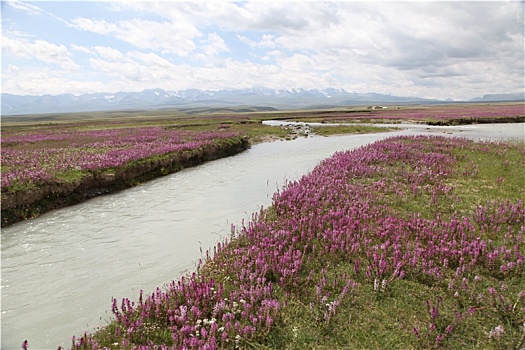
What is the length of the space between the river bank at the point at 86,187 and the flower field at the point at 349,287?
10.5m

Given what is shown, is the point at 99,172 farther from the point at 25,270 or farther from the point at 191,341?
the point at 191,341

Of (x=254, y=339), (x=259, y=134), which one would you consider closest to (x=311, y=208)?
(x=254, y=339)

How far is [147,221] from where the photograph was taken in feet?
44.4

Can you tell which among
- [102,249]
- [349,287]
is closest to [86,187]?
[102,249]

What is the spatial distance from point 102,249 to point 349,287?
8.31 m

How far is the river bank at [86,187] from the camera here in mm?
14336

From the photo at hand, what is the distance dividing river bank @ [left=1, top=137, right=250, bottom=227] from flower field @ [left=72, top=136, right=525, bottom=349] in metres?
10.5

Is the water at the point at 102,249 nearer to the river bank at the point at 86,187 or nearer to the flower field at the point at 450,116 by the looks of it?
the river bank at the point at 86,187

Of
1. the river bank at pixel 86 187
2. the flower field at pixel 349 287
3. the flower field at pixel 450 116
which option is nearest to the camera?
the flower field at pixel 349 287

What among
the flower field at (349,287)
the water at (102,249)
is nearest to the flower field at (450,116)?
the water at (102,249)

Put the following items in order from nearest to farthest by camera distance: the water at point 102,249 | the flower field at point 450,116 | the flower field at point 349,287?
the flower field at point 349,287 < the water at point 102,249 < the flower field at point 450,116

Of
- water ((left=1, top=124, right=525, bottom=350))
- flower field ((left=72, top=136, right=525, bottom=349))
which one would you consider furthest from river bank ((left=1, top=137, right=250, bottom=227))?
flower field ((left=72, top=136, right=525, bottom=349))

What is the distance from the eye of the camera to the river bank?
14.3 metres

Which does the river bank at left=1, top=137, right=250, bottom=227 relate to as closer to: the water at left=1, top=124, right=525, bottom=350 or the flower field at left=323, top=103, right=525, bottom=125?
the water at left=1, top=124, right=525, bottom=350
